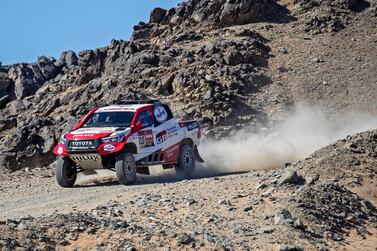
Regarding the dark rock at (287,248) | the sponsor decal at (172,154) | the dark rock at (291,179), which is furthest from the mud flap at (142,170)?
the dark rock at (287,248)

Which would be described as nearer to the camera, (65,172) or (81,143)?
(81,143)

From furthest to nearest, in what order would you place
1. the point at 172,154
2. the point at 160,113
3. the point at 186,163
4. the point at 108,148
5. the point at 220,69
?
the point at 220,69 → the point at 186,163 → the point at 160,113 → the point at 172,154 → the point at 108,148

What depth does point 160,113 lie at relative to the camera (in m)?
18.5

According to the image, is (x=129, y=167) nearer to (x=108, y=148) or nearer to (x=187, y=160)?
(x=108, y=148)

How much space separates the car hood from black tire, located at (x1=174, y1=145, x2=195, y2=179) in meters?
2.21

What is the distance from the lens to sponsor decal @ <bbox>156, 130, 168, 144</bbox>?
1795 cm

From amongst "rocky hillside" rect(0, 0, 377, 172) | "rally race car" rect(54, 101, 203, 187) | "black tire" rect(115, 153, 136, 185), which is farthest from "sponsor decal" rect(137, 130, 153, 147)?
"rocky hillside" rect(0, 0, 377, 172)

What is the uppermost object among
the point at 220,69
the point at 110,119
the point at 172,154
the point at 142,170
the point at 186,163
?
the point at 220,69

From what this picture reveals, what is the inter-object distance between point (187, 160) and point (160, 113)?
4.65 feet

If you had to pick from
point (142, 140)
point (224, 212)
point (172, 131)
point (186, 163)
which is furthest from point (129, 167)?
point (224, 212)

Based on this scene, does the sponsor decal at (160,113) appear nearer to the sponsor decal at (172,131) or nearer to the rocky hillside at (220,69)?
the sponsor decal at (172,131)

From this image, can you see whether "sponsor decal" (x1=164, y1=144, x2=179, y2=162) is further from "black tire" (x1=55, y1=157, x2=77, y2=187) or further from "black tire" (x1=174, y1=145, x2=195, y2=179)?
"black tire" (x1=55, y1=157, x2=77, y2=187)

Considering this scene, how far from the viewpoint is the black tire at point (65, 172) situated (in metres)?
17.4

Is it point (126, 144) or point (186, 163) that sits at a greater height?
point (126, 144)
